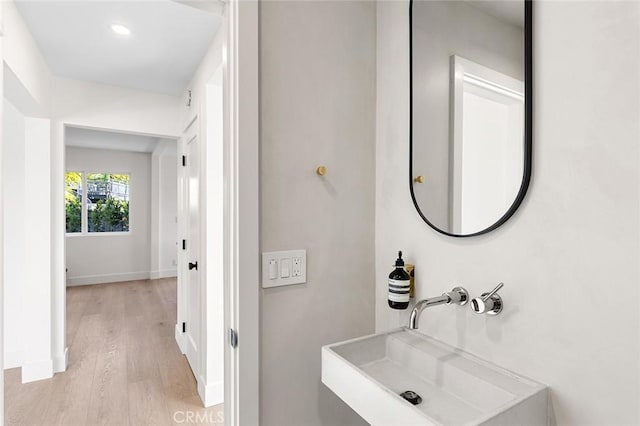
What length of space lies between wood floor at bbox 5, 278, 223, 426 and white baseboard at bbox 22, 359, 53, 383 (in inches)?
1.8

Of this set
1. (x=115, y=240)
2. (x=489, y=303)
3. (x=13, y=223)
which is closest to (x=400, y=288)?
(x=489, y=303)

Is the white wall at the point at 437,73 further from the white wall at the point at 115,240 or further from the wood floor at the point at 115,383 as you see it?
the white wall at the point at 115,240

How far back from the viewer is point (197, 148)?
2.56 meters

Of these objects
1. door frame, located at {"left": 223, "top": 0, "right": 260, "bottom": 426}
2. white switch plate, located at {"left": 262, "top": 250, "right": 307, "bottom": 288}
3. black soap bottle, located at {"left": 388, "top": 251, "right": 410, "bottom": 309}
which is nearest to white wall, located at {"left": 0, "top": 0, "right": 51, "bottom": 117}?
door frame, located at {"left": 223, "top": 0, "right": 260, "bottom": 426}

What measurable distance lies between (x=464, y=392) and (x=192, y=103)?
2745mm

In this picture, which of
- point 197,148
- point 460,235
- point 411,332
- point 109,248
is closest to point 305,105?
point 460,235

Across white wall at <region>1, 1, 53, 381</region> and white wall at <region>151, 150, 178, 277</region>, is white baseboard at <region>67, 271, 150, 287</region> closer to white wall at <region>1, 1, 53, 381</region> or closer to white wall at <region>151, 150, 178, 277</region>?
white wall at <region>151, 150, 178, 277</region>

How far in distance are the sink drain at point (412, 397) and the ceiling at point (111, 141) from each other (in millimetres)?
4770

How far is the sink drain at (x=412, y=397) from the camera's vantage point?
94 centimetres

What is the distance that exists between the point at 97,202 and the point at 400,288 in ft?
21.6

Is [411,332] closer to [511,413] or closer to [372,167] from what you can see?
[511,413]

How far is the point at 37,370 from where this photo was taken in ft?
8.75

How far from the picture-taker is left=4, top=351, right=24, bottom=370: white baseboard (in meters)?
2.86

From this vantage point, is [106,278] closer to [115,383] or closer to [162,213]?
[162,213]
